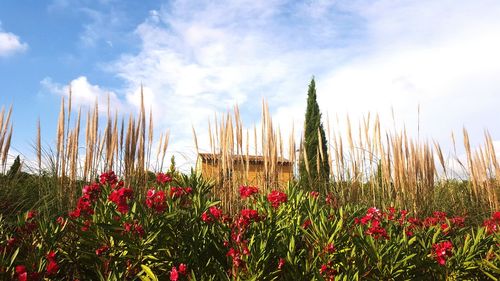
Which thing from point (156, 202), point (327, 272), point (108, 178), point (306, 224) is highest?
point (108, 178)

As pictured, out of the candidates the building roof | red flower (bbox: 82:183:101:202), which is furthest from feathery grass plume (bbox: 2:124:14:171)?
red flower (bbox: 82:183:101:202)

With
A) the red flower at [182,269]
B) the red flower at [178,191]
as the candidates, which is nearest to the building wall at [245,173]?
the red flower at [178,191]

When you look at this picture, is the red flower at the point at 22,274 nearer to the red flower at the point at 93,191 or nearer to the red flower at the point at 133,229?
the red flower at the point at 133,229

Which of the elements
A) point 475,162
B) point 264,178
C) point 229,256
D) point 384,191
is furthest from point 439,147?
point 229,256

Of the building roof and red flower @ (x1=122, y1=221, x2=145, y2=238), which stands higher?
the building roof

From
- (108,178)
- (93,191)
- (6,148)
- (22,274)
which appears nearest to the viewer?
(22,274)

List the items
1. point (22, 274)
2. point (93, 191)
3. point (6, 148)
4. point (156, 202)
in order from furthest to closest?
point (6, 148), point (93, 191), point (156, 202), point (22, 274)

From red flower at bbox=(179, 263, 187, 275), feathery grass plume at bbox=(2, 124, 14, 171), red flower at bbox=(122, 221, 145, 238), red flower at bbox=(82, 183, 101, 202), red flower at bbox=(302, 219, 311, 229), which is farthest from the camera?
feathery grass plume at bbox=(2, 124, 14, 171)

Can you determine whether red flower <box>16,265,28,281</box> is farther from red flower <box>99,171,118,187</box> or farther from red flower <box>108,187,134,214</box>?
red flower <box>99,171,118,187</box>

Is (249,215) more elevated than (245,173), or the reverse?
(245,173)

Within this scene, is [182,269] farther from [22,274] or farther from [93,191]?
[93,191]

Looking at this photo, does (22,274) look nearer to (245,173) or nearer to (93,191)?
(93,191)

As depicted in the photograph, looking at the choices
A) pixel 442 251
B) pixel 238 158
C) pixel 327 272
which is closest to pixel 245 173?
pixel 238 158

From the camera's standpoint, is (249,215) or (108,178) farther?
(108,178)
